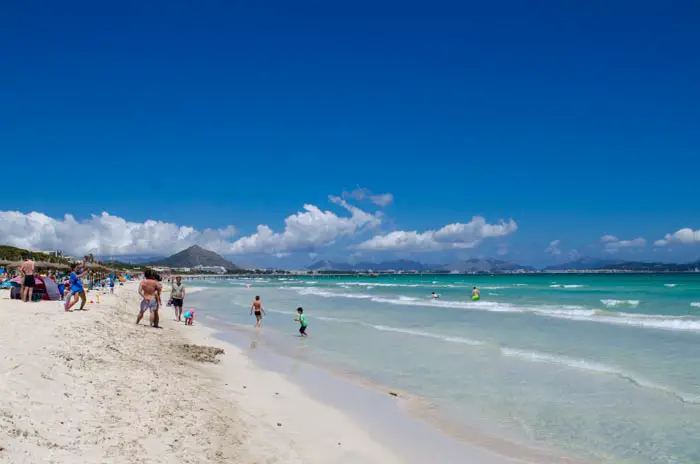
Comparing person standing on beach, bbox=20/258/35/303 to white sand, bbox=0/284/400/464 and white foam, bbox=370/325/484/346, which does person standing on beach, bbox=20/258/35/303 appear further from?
white foam, bbox=370/325/484/346

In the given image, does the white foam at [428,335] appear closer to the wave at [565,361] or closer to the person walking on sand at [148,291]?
the wave at [565,361]

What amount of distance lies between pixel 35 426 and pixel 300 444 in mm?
3304

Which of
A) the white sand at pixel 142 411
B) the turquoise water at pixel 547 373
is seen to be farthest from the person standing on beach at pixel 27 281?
the turquoise water at pixel 547 373

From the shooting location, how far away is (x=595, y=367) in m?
12.3

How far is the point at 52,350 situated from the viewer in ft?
26.4

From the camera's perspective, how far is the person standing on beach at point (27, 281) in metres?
17.1

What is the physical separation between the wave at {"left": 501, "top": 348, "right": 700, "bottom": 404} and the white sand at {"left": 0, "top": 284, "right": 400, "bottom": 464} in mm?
6556

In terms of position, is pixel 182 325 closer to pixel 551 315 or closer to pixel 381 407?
pixel 381 407

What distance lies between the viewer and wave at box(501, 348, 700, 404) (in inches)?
375

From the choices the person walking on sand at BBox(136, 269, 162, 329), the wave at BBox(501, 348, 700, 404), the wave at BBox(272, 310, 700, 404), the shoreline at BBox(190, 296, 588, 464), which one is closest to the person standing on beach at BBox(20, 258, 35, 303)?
the person walking on sand at BBox(136, 269, 162, 329)

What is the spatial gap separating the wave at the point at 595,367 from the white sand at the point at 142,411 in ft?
21.5

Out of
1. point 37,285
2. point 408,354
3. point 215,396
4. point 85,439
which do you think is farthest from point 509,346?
point 37,285

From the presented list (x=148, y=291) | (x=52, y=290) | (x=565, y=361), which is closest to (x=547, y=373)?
(x=565, y=361)

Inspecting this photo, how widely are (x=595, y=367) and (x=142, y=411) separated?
10.8 metres
